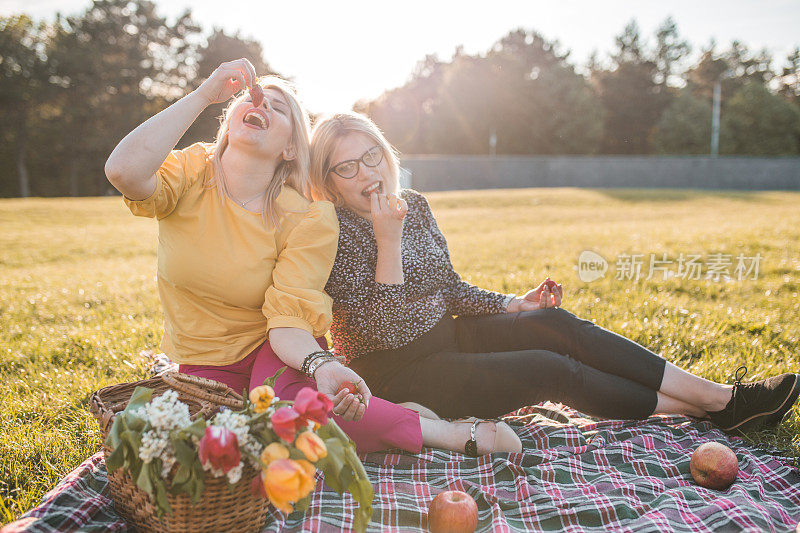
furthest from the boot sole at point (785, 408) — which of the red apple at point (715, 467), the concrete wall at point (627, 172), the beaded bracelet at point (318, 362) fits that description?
the concrete wall at point (627, 172)

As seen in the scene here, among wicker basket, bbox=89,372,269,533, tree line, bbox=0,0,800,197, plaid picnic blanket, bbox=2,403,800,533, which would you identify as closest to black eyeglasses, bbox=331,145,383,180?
wicker basket, bbox=89,372,269,533

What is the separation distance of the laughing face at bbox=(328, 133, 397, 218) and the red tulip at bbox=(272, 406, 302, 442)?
1.42 meters

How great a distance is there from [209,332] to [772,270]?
634cm

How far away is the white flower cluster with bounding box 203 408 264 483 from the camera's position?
60.7 inches

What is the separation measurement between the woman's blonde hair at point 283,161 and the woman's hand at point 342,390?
73cm

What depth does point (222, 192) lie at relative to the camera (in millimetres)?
2479

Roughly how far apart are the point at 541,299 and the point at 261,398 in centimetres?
182

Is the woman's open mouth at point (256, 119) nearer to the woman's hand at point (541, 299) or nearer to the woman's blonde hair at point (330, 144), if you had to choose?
the woman's blonde hair at point (330, 144)

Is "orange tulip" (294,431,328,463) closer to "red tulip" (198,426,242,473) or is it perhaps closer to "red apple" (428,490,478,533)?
"red tulip" (198,426,242,473)

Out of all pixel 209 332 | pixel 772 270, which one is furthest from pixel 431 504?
pixel 772 270

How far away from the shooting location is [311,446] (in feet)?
4.95

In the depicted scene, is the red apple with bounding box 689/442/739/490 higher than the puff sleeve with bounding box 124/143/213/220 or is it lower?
lower

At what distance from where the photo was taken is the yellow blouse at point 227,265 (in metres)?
2.38

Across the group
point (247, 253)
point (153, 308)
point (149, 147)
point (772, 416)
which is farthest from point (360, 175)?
point (153, 308)
